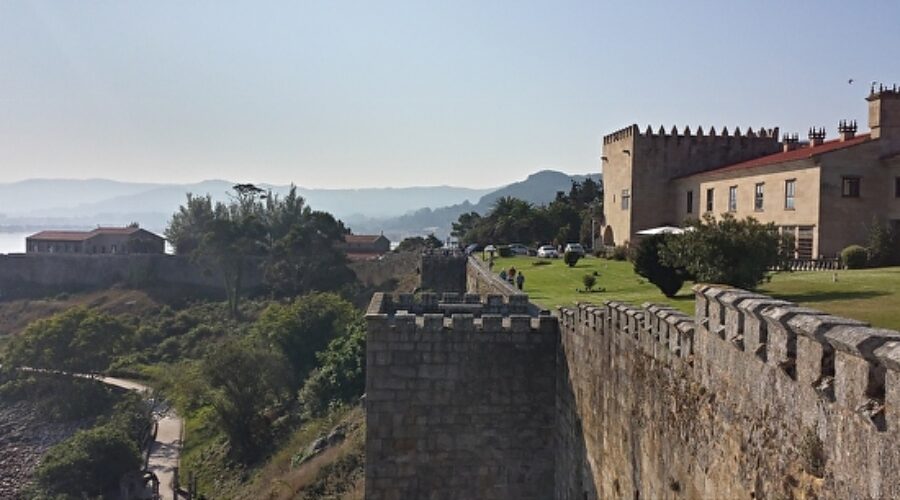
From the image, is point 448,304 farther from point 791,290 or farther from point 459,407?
point 791,290

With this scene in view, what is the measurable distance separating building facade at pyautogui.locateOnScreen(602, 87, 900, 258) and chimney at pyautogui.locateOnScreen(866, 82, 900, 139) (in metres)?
0.04

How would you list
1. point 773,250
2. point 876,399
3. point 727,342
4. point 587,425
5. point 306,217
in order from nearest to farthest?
1. point 876,399
2. point 727,342
3. point 587,425
4. point 773,250
5. point 306,217

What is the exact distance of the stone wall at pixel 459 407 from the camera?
41.9 feet

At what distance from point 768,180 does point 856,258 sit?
7.54m

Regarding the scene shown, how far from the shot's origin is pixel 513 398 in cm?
1295

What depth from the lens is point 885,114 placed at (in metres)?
27.3

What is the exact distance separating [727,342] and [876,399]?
188cm

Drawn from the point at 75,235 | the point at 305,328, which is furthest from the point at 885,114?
the point at 75,235

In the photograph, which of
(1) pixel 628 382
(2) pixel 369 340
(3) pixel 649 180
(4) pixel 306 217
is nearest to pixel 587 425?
(1) pixel 628 382

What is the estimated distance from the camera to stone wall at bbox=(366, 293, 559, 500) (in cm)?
1277

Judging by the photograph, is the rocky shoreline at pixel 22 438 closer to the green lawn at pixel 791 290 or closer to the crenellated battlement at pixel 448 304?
the green lawn at pixel 791 290

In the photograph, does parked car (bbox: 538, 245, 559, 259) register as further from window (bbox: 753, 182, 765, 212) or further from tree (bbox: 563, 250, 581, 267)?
window (bbox: 753, 182, 765, 212)

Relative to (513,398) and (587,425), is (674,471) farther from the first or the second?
(513,398)

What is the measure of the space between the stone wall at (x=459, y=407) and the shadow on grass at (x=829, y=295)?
710 centimetres
